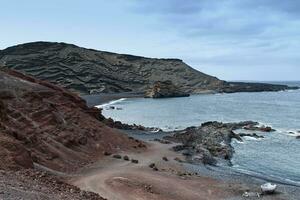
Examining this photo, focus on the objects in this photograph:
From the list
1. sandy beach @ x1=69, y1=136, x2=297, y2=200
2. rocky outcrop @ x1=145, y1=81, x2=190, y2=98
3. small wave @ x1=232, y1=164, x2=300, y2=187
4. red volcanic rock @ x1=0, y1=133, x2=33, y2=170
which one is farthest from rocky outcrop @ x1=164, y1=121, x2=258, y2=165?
rocky outcrop @ x1=145, y1=81, x2=190, y2=98

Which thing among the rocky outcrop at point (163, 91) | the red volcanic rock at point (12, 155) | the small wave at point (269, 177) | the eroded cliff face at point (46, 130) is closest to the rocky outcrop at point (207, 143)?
the small wave at point (269, 177)

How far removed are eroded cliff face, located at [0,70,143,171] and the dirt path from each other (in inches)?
109

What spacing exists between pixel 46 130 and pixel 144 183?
499 inches

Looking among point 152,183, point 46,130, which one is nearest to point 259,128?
point 46,130

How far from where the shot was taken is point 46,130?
44.1 metres

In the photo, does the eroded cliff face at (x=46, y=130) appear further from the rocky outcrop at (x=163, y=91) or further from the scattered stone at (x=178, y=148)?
the rocky outcrop at (x=163, y=91)

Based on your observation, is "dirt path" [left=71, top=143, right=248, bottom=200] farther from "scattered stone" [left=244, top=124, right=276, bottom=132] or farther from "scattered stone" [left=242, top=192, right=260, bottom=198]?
"scattered stone" [left=244, top=124, right=276, bottom=132]

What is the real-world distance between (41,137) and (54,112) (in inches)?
275

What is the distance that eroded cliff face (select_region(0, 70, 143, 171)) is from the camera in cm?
3497

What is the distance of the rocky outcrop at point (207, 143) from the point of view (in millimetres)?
54281

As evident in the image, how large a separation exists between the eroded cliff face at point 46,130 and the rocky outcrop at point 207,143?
7.34 m

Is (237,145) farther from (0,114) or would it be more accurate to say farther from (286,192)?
(0,114)

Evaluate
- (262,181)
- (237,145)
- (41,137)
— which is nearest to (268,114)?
(237,145)

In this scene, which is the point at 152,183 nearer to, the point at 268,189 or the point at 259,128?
the point at 268,189
